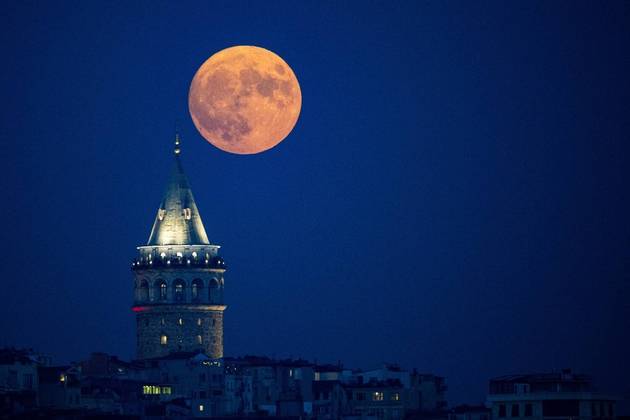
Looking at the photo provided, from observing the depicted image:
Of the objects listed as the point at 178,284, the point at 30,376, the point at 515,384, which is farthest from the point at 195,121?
the point at 515,384

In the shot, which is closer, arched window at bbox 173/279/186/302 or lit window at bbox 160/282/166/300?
arched window at bbox 173/279/186/302

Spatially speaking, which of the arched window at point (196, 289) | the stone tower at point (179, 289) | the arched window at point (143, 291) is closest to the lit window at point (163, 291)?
the stone tower at point (179, 289)

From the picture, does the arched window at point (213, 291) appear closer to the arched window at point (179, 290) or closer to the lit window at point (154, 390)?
the arched window at point (179, 290)

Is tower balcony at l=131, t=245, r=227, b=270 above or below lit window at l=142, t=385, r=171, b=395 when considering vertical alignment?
above

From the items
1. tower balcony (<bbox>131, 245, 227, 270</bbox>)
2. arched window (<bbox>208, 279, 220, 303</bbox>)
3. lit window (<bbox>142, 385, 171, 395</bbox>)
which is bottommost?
lit window (<bbox>142, 385, 171, 395</bbox>)

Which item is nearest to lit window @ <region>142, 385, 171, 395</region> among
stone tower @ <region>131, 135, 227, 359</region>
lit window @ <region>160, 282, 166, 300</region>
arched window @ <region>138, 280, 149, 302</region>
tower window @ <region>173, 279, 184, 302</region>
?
stone tower @ <region>131, 135, 227, 359</region>

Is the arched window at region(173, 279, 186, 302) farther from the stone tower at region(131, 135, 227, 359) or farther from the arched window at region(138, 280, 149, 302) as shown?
the arched window at region(138, 280, 149, 302)

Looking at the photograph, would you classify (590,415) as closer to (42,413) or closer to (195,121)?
(42,413)
